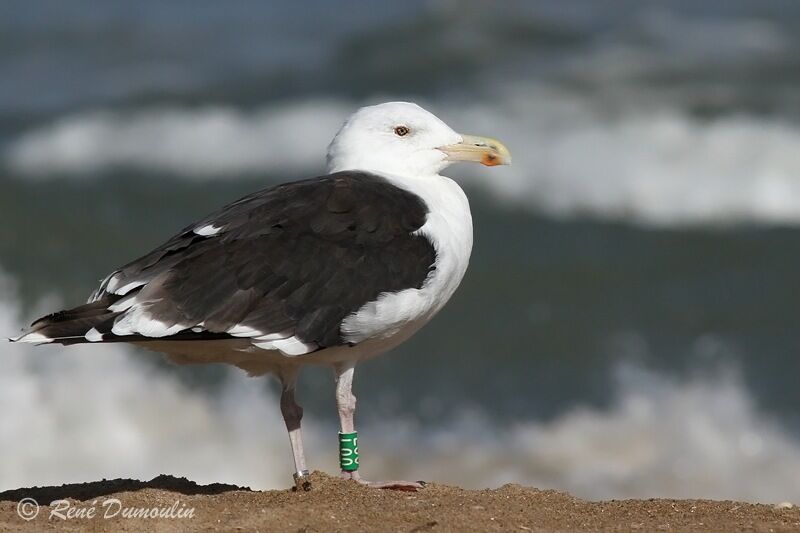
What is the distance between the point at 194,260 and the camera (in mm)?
6543

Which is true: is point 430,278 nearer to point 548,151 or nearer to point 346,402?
point 346,402

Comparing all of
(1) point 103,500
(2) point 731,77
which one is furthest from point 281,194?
(2) point 731,77

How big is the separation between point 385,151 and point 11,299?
8.31 metres

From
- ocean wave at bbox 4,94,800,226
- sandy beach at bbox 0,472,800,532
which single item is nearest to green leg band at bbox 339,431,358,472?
sandy beach at bbox 0,472,800,532

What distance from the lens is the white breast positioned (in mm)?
6512

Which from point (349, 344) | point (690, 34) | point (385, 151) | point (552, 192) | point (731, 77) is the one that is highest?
point (690, 34)

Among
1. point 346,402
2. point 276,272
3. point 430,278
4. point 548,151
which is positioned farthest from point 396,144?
point 548,151

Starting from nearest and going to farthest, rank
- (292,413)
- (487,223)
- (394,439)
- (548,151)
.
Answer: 1. (292,413)
2. (394,439)
3. (487,223)
4. (548,151)

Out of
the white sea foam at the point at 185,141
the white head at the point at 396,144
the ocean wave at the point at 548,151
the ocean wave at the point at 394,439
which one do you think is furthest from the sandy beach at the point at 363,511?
the white sea foam at the point at 185,141

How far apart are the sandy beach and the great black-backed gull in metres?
0.42

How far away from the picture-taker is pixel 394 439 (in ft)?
41.2

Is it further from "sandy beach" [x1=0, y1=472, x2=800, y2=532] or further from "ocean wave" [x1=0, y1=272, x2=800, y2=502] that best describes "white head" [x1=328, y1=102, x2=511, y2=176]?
"ocean wave" [x1=0, y1=272, x2=800, y2=502]

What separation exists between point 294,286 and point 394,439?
626cm

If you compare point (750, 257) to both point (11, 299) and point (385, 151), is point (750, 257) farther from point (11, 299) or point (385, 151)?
point (385, 151)
